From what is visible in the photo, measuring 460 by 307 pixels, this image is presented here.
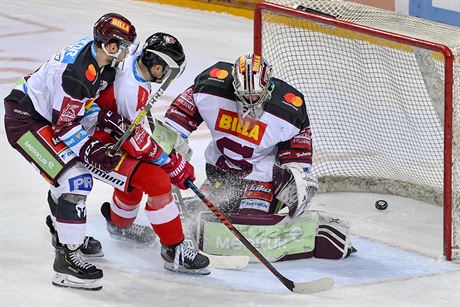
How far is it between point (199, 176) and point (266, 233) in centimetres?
112

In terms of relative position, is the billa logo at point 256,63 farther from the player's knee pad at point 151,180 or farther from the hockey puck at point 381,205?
the hockey puck at point 381,205

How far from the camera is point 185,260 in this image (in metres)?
4.61

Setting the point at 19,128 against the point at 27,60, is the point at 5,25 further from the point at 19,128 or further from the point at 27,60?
the point at 19,128

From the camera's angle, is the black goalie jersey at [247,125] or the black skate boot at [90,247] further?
the black goalie jersey at [247,125]

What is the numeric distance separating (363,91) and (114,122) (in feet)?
5.72

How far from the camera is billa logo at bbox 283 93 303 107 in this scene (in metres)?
4.89

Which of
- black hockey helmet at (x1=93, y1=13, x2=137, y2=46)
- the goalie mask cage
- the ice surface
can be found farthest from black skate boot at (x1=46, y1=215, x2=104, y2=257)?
the goalie mask cage

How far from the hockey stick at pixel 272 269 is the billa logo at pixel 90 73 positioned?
0.61m

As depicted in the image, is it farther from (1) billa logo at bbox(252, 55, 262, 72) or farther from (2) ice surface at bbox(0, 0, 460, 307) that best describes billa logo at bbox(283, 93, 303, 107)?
(2) ice surface at bbox(0, 0, 460, 307)

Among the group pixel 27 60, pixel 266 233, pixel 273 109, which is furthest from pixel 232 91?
pixel 27 60

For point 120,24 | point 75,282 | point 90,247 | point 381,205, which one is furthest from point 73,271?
point 381,205

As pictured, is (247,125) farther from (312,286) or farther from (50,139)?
(50,139)

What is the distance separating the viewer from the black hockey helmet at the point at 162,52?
4.39 metres

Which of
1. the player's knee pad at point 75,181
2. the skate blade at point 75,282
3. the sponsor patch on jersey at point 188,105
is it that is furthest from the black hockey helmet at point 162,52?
the skate blade at point 75,282
